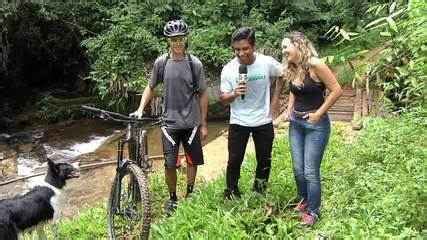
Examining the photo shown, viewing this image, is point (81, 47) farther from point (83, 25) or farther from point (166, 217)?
point (166, 217)

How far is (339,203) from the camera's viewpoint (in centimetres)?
430

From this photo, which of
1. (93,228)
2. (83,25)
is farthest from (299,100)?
(83,25)

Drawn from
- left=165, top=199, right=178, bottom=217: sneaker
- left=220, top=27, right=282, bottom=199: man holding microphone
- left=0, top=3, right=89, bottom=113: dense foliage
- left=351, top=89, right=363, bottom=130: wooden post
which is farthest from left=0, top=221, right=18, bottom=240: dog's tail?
left=0, top=3, right=89, bottom=113: dense foliage

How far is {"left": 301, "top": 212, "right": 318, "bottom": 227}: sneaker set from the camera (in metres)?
4.46

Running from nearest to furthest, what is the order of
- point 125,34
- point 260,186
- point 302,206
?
point 302,206 < point 260,186 < point 125,34

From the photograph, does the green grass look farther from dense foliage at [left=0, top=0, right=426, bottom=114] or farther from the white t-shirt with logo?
dense foliage at [left=0, top=0, right=426, bottom=114]

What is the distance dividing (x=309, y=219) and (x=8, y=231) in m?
2.71

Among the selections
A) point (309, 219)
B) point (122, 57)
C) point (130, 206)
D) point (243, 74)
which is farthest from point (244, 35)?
point (122, 57)

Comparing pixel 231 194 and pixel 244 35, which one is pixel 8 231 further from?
pixel 244 35

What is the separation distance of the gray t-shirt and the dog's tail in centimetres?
174

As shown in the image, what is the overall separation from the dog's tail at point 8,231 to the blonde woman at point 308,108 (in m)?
2.64

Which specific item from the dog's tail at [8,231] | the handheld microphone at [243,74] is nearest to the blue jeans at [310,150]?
the handheld microphone at [243,74]

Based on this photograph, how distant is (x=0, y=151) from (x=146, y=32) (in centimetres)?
445

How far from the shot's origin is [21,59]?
15.3 m
